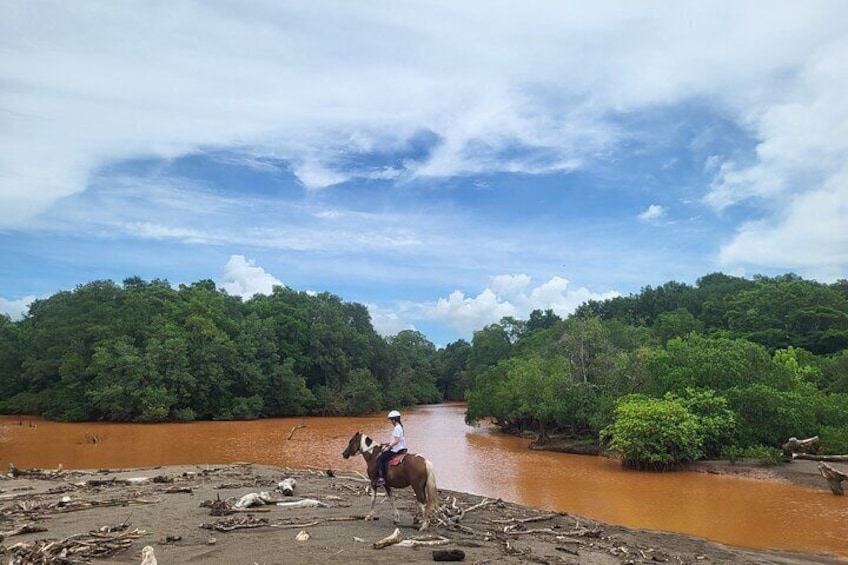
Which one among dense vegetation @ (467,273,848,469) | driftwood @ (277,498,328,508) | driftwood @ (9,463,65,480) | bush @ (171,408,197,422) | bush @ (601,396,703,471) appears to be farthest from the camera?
bush @ (171,408,197,422)

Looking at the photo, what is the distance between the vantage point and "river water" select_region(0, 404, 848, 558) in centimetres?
1642

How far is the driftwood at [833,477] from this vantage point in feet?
62.6

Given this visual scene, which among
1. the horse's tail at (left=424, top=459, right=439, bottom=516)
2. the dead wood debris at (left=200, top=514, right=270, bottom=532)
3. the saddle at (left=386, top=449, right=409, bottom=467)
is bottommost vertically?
the dead wood debris at (left=200, top=514, right=270, bottom=532)

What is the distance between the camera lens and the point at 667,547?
1196 centimetres

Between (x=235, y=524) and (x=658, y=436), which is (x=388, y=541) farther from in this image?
(x=658, y=436)

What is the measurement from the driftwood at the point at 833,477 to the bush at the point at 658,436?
608 cm

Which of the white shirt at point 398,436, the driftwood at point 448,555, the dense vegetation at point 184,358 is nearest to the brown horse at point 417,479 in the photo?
the white shirt at point 398,436

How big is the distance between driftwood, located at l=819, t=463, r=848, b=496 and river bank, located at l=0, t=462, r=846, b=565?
7.58m

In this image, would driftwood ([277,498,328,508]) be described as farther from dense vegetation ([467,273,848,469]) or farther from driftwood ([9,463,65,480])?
dense vegetation ([467,273,848,469])

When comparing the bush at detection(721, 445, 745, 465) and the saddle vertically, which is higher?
the saddle

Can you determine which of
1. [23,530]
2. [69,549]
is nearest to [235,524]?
[69,549]

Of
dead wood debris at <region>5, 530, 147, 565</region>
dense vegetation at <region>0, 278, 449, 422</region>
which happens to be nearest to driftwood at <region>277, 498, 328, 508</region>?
dead wood debris at <region>5, 530, 147, 565</region>

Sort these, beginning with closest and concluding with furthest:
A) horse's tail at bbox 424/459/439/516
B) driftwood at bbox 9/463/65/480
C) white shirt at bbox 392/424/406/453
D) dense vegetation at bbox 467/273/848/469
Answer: horse's tail at bbox 424/459/439/516
white shirt at bbox 392/424/406/453
driftwood at bbox 9/463/65/480
dense vegetation at bbox 467/273/848/469

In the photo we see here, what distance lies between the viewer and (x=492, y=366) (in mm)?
58875
